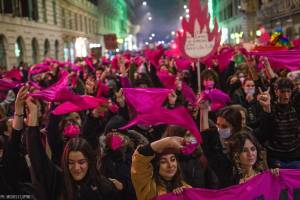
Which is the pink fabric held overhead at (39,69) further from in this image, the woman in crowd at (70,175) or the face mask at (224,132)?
the woman in crowd at (70,175)

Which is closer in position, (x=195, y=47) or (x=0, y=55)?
(x=195, y=47)

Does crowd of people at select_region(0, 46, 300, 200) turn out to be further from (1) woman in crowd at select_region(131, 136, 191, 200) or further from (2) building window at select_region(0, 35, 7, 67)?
(2) building window at select_region(0, 35, 7, 67)

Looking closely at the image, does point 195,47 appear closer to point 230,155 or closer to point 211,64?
point 211,64

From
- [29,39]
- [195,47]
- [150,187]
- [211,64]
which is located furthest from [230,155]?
[29,39]

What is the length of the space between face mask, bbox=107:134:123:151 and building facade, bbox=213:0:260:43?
29514mm

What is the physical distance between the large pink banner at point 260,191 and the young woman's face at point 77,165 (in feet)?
2.05

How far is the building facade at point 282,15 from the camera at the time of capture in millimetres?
29406

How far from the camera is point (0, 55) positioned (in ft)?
83.5

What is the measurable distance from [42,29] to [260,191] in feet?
103

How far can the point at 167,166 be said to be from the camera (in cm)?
376

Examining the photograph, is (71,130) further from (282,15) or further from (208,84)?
(282,15)

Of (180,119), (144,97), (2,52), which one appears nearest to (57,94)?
(144,97)

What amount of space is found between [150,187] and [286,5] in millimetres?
29636

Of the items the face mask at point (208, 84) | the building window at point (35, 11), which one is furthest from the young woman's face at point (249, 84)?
the building window at point (35, 11)
